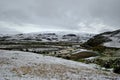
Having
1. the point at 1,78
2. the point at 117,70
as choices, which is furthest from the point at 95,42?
the point at 1,78

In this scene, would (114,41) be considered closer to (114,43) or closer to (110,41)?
(114,43)

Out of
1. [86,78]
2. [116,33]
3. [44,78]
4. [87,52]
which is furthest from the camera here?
[116,33]

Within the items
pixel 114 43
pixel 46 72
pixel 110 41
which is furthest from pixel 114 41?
pixel 46 72

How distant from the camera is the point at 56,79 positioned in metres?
22.4

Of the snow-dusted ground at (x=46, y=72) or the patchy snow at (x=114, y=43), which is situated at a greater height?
the patchy snow at (x=114, y=43)

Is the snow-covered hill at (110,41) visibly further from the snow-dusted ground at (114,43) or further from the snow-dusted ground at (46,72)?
the snow-dusted ground at (46,72)

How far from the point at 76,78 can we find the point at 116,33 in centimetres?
5262

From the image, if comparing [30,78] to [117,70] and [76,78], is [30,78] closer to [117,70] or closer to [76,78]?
[76,78]

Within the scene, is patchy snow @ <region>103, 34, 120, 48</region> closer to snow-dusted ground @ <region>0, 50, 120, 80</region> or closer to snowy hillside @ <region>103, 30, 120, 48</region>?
snowy hillside @ <region>103, 30, 120, 48</region>

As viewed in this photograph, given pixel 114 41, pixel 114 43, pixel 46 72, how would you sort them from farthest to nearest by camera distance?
pixel 114 41 < pixel 114 43 < pixel 46 72

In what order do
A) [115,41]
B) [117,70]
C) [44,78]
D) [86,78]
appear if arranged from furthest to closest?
[115,41] → [117,70] → [86,78] → [44,78]

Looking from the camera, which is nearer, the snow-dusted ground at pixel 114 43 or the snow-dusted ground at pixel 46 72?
the snow-dusted ground at pixel 46 72

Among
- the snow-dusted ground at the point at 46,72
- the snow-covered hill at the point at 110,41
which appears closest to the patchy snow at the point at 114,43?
the snow-covered hill at the point at 110,41

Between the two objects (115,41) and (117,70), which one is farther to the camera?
(115,41)
